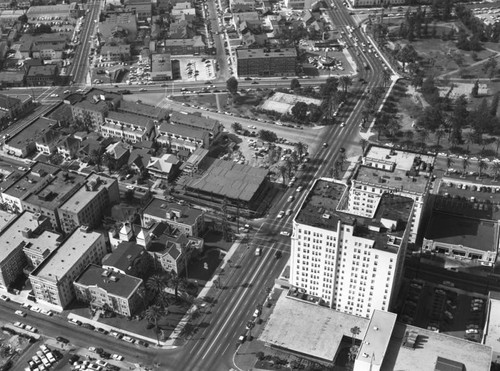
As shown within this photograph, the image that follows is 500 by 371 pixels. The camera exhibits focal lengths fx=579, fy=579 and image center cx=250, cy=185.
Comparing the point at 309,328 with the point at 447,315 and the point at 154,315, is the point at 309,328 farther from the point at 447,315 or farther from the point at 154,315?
the point at 154,315

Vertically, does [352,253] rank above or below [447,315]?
above

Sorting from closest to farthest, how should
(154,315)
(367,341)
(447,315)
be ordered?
(367,341) → (154,315) → (447,315)

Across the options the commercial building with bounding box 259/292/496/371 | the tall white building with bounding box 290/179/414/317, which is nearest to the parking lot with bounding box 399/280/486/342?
the tall white building with bounding box 290/179/414/317

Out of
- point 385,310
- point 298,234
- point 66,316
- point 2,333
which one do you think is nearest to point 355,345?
point 385,310

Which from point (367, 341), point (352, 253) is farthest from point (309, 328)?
point (352, 253)

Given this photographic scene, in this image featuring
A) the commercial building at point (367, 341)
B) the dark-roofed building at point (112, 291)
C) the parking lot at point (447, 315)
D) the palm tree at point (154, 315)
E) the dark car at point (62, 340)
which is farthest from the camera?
the dark-roofed building at point (112, 291)

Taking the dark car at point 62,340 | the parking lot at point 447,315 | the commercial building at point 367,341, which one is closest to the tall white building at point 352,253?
the commercial building at point 367,341

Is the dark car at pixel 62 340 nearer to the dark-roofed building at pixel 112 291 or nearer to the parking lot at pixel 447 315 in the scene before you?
the dark-roofed building at pixel 112 291
